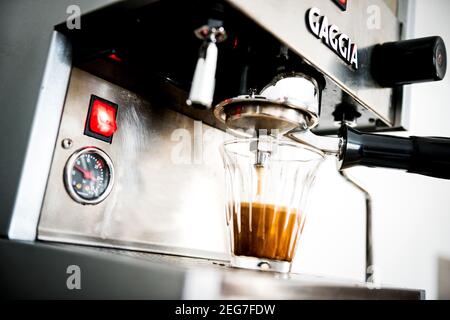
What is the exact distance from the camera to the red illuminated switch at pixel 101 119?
1.88 ft

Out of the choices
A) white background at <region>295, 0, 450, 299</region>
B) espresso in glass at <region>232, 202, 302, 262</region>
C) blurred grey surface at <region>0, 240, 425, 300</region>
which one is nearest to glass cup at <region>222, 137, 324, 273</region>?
espresso in glass at <region>232, 202, 302, 262</region>

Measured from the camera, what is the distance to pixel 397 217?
136 cm

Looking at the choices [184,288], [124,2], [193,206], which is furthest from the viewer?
[193,206]

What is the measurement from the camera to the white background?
1115mm

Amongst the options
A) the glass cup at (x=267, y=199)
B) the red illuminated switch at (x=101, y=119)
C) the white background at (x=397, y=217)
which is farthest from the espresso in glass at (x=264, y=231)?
the white background at (x=397, y=217)

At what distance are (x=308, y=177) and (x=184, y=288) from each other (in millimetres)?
328

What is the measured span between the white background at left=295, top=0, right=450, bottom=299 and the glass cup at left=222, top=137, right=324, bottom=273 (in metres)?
0.48

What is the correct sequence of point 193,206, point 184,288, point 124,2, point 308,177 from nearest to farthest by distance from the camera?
point 184,288 < point 124,2 < point 308,177 < point 193,206

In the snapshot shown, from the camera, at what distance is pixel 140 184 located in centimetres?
63

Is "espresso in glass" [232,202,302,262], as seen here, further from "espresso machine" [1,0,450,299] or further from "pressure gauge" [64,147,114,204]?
"pressure gauge" [64,147,114,204]
